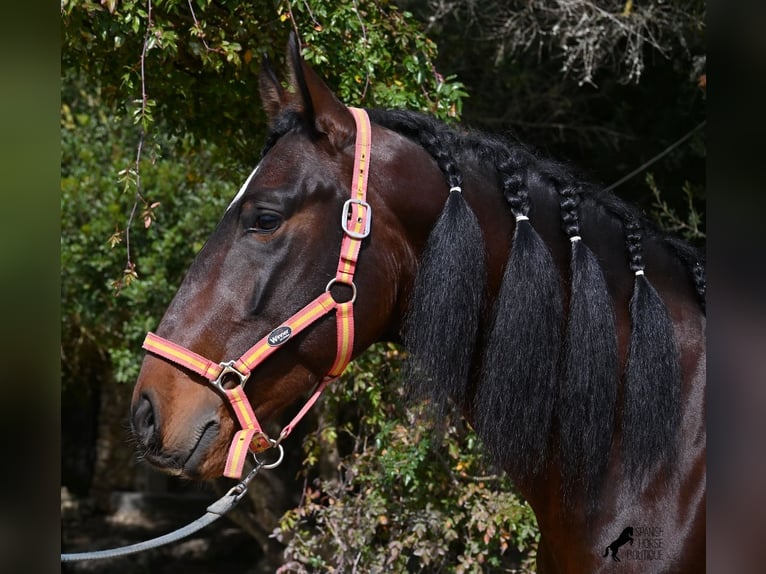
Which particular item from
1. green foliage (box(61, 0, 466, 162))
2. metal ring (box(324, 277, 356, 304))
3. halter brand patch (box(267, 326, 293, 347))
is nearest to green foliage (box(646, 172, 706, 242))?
green foliage (box(61, 0, 466, 162))

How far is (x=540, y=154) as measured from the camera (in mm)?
2150

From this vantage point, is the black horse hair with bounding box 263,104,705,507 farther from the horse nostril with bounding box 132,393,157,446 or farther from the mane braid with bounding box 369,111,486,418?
the horse nostril with bounding box 132,393,157,446

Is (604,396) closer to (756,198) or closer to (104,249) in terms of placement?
(756,198)

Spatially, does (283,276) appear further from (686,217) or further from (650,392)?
(686,217)

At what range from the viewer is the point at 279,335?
5.63 ft

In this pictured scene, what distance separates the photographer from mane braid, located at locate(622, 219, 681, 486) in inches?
70.2

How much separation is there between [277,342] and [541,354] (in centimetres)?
59

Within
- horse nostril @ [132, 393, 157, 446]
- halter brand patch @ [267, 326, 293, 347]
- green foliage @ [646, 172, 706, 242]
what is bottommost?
horse nostril @ [132, 393, 157, 446]

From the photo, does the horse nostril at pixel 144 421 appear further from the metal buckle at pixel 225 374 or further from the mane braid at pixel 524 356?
the mane braid at pixel 524 356

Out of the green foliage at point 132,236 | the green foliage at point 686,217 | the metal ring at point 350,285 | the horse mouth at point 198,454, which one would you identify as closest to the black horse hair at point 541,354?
the metal ring at point 350,285

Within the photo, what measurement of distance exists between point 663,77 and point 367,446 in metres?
3.54

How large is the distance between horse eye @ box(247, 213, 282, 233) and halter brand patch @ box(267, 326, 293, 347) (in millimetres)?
216

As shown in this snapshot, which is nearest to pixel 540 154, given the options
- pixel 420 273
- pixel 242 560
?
pixel 420 273

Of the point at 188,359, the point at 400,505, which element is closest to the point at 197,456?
the point at 188,359
